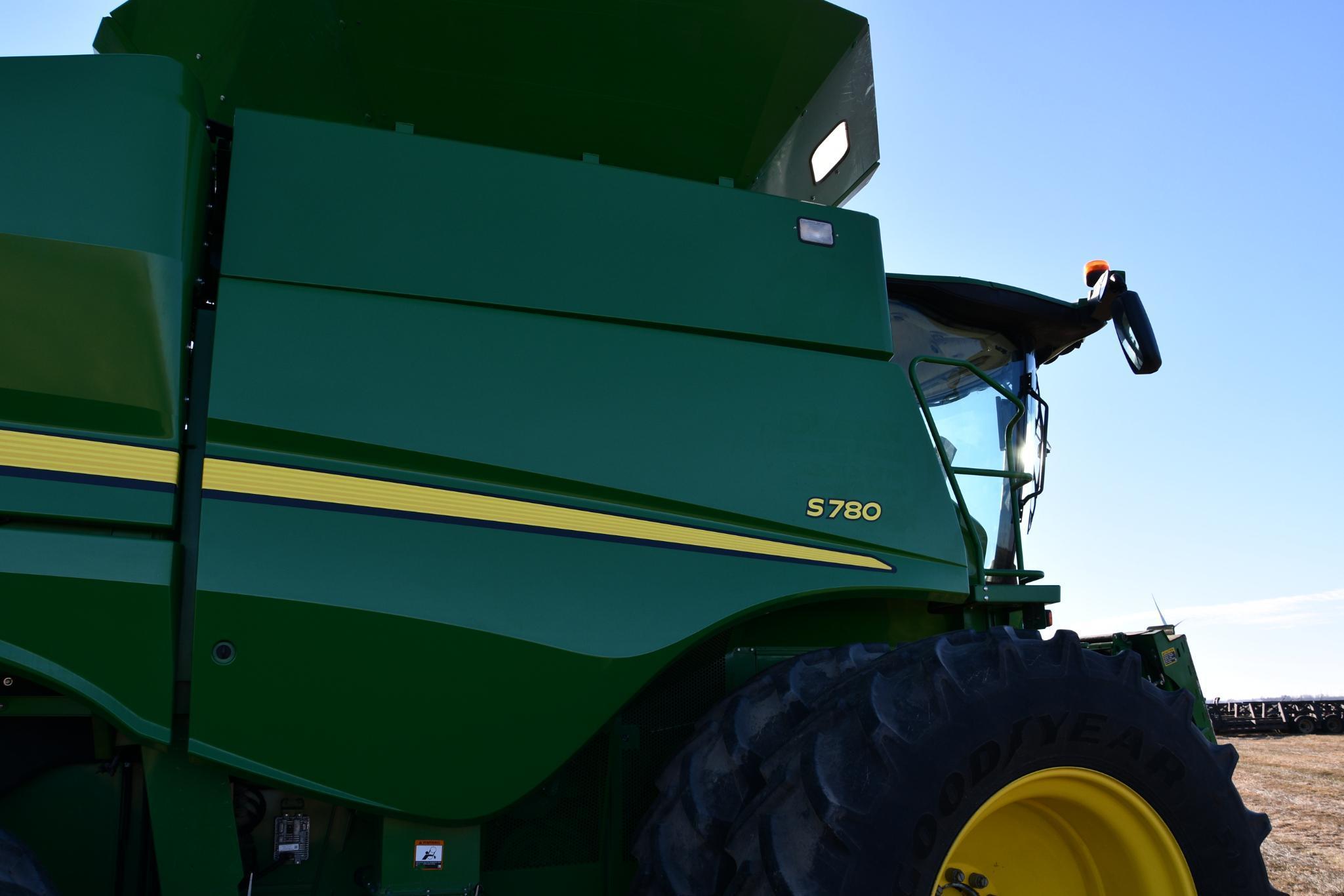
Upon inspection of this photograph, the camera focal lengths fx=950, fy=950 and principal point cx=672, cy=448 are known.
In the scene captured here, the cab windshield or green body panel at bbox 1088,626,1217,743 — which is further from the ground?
the cab windshield

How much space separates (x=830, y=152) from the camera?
354 centimetres

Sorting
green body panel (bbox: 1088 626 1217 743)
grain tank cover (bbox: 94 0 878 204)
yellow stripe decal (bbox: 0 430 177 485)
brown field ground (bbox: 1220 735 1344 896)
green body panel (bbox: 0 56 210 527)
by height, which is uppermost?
grain tank cover (bbox: 94 0 878 204)

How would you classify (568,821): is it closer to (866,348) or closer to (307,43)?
(866,348)

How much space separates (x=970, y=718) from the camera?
7.80ft

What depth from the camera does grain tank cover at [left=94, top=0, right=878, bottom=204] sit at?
307cm

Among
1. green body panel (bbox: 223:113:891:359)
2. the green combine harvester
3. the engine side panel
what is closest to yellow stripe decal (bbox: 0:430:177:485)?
the green combine harvester

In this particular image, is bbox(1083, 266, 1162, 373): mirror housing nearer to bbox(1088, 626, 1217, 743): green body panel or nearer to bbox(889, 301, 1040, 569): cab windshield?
bbox(889, 301, 1040, 569): cab windshield

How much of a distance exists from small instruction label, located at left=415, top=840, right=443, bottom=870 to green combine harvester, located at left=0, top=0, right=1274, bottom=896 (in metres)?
0.02

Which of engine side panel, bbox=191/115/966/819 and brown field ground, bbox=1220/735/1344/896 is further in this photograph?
brown field ground, bbox=1220/735/1344/896

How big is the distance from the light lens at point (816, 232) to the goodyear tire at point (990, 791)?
128 centimetres

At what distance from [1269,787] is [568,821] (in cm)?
1034

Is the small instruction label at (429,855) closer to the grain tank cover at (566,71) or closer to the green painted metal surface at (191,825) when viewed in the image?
the green painted metal surface at (191,825)

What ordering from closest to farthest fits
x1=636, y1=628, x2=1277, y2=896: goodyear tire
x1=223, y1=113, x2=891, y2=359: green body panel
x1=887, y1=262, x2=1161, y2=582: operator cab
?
x1=636, y1=628, x2=1277, y2=896: goodyear tire, x1=223, y1=113, x2=891, y2=359: green body panel, x1=887, y1=262, x2=1161, y2=582: operator cab

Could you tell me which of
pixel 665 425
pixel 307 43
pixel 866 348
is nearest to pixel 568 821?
pixel 665 425
